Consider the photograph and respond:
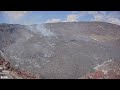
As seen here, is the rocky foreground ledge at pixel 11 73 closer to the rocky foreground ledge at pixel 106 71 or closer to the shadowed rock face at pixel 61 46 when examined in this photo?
the shadowed rock face at pixel 61 46

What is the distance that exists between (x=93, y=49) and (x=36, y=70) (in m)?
1.42

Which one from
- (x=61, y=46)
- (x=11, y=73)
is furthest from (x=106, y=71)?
(x=11, y=73)

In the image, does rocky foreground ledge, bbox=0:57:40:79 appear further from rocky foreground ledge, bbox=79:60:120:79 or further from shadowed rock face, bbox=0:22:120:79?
rocky foreground ledge, bbox=79:60:120:79

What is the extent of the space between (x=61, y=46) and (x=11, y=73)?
4.40ft

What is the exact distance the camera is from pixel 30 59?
4.99 metres

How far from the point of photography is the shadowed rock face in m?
4.93

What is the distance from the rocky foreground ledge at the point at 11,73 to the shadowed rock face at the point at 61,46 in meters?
0.11

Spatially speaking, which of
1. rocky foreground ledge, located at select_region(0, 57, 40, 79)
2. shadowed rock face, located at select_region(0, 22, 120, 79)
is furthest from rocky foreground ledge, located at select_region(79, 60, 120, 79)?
rocky foreground ledge, located at select_region(0, 57, 40, 79)

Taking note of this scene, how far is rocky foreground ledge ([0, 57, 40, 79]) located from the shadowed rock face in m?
0.11

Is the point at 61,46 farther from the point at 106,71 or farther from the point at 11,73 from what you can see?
the point at 11,73

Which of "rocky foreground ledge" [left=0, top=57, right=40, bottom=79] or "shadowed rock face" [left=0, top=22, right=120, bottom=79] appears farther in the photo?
"shadowed rock face" [left=0, top=22, right=120, bottom=79]

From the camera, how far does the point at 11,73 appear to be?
479 centimetres

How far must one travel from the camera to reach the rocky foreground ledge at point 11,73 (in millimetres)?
4710
